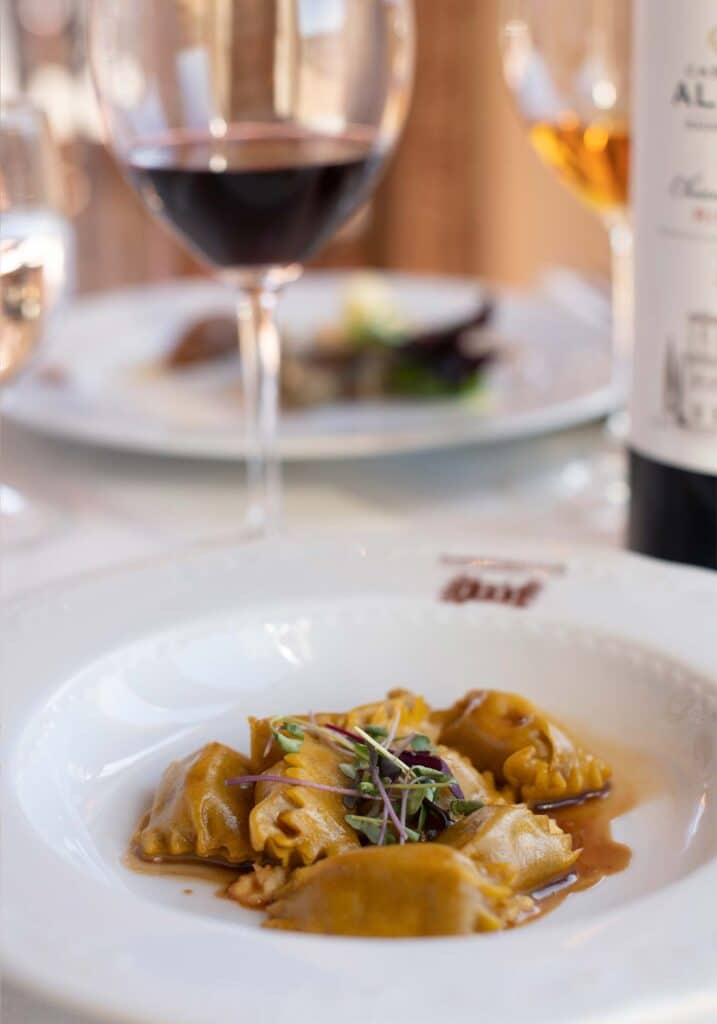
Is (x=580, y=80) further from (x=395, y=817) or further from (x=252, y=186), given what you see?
(x=395, y=817)

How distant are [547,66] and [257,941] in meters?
0.96

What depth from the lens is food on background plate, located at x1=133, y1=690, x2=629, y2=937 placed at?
559mm

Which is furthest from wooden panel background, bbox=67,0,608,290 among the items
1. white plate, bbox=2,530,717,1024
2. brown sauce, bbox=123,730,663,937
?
brown sauce, bbox=123,730,663,937

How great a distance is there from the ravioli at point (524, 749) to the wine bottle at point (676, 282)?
0.92 feet

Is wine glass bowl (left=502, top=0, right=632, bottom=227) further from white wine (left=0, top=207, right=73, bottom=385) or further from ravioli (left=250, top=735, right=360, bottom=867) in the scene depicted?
ravioli (left=250, top=735, right=360, bottom=867)

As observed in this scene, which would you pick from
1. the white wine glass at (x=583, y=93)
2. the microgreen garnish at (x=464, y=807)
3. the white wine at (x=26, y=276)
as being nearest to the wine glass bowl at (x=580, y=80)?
the white wine glass at (x=583, y=93)

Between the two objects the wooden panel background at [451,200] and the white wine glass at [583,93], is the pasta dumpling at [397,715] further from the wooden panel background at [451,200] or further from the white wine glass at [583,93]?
the wooden panel background at [451,200]

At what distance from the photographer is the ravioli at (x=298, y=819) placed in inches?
24.6

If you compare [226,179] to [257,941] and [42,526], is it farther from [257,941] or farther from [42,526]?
[257,941]

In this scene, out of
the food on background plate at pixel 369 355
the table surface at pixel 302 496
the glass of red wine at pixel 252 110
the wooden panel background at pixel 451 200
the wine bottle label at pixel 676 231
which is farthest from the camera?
the wooden panel background at pixel 451 200

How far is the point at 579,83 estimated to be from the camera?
1255 mm

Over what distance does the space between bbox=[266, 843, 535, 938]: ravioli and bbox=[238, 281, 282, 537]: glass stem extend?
0.54 metres

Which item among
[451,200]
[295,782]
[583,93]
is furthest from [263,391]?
[451,200]

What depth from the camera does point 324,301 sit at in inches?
71.2
